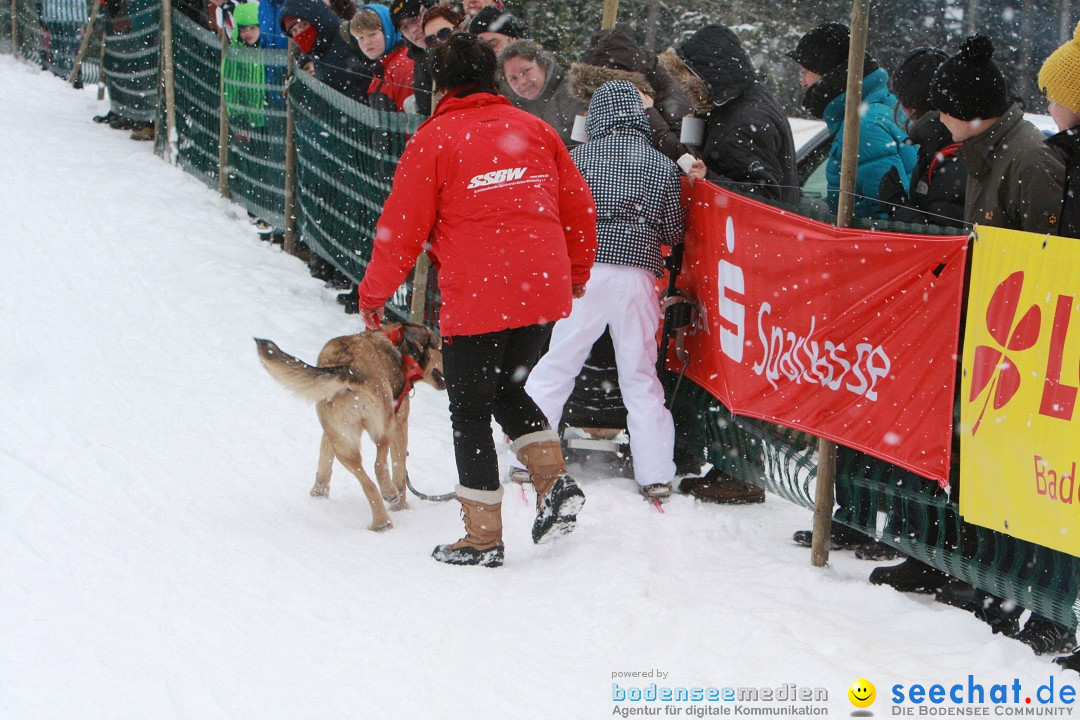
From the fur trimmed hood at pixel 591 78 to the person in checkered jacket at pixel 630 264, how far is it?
9 centimetres

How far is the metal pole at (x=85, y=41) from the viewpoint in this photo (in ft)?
56.6

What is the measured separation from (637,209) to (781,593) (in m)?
2.05

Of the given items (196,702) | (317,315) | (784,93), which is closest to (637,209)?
(196,702)

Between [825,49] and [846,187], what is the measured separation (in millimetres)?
1792

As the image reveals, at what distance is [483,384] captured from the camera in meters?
4.57

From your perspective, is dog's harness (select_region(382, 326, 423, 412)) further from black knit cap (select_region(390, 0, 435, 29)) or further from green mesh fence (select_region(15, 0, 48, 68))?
green mesh fence (select_region(15, 0, 48, 68))

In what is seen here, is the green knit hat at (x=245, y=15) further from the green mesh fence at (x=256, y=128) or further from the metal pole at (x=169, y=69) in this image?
the metal pole at (x=169, y=69)

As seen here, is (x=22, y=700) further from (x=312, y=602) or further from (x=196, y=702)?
(x=312, y=602)

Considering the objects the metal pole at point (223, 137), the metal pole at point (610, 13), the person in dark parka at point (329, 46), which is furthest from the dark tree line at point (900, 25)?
the metal pole at point (610, 13)

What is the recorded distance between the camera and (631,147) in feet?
18.1

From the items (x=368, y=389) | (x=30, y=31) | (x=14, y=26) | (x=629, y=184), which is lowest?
(x=368, y=389)

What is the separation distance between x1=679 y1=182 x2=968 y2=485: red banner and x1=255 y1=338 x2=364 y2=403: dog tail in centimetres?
183

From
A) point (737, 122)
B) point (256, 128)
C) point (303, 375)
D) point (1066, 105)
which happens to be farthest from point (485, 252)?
point (256, 128)

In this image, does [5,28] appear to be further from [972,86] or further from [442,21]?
[972,86]
